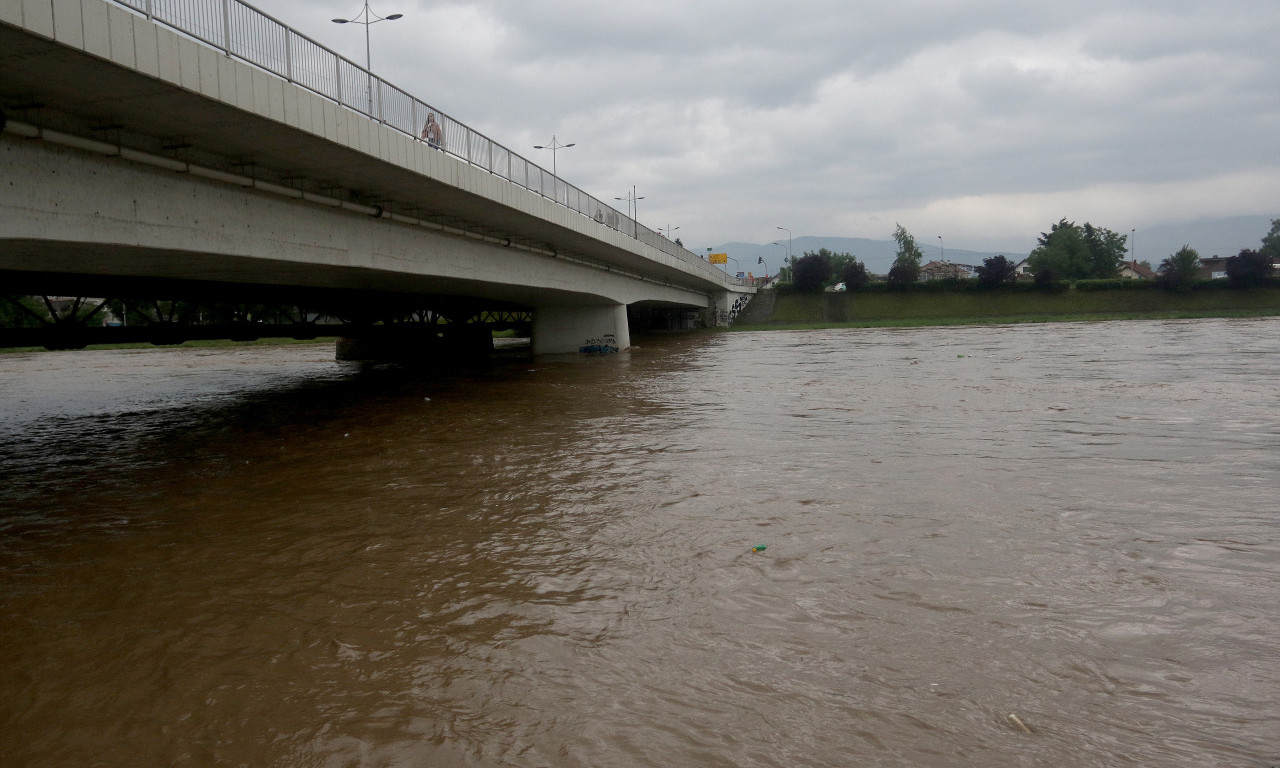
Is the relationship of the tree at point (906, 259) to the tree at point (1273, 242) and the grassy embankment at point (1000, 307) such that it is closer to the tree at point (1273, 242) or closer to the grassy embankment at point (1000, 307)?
the grassy embankment at point (1000, 307)

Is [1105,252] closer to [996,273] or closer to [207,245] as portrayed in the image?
[996,273]

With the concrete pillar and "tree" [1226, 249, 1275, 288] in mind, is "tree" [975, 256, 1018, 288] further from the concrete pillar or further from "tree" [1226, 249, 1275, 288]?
the concrete pillar

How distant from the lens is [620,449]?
1104cm

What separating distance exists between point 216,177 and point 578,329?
1009 inches

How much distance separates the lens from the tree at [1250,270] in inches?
2682

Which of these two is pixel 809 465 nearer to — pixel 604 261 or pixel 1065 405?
pixel 1065 405

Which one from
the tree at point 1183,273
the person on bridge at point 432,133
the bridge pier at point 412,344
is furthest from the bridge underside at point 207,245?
the tree at point 1183,273

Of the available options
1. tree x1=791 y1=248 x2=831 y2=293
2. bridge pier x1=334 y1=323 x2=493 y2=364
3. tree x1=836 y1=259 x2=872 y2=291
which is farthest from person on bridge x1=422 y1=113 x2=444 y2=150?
tree x1=836 y1=259 x2=872 y2=291

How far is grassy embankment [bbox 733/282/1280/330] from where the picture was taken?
6425 cm

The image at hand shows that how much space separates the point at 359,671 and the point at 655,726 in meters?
1.79

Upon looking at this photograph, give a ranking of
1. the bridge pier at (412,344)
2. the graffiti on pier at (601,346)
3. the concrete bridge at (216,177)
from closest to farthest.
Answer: the concrete bridge at (216,177), the graffiti on pier at (601,346), the bridge pier at (412,344)

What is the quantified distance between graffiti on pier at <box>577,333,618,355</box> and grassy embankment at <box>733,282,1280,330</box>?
32591 mm

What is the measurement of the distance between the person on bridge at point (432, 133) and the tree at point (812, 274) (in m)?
70.6

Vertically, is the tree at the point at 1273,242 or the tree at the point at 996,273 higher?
the tree at the point at 1273,242
